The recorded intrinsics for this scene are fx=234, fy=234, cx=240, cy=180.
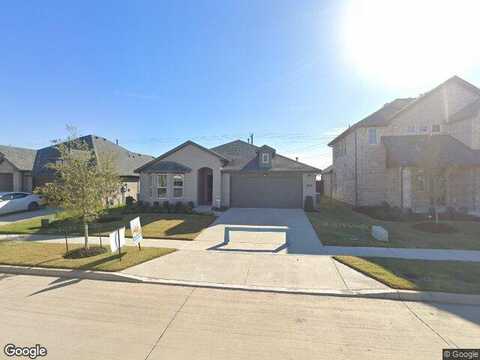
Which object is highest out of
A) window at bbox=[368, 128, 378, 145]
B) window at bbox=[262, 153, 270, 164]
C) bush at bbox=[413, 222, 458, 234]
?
window at bbox=[368, 128, 378, 145]

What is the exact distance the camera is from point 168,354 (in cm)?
309

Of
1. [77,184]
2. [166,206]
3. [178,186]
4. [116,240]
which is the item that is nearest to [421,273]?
[116,240]

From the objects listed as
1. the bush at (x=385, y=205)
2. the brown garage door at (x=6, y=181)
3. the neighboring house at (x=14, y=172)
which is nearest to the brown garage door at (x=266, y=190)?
the bush at (x=385, y=205)

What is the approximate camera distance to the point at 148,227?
11.6 m

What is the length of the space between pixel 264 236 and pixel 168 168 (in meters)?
10.5

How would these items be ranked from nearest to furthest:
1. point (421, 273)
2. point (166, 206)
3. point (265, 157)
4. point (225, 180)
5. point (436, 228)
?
point (421, 273)
point (436, 228)
point (166, 206)
point (225, 180)
point (265, 157)

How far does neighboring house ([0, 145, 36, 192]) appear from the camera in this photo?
880 inches

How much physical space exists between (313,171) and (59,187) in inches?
584

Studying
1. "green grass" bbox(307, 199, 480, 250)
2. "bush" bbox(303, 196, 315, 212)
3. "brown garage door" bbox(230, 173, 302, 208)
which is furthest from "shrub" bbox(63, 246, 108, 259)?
"bush" bbox(303, 196, 315, 212)

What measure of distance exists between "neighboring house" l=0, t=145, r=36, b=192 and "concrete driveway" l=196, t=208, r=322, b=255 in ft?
71.1

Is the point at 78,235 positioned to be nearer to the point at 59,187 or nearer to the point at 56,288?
the point at 59,187

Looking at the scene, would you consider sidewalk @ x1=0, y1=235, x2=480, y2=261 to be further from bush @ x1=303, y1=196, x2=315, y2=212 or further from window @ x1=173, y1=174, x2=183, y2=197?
window @ x1=173, y1=174, x2=183, y2=197

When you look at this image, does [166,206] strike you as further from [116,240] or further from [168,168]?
[116,240]

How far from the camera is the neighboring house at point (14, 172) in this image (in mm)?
22344
